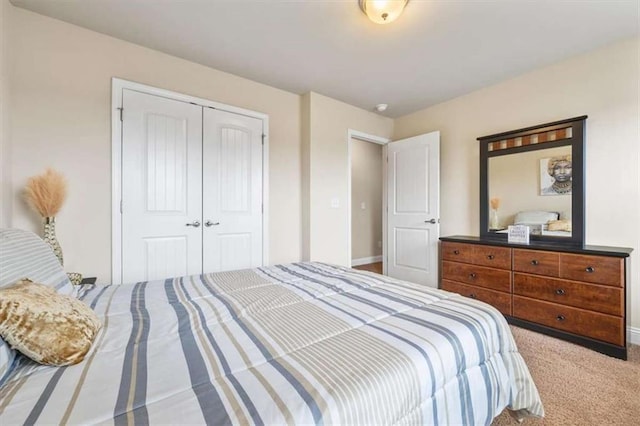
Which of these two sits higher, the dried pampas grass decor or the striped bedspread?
the dried pampas grass decor

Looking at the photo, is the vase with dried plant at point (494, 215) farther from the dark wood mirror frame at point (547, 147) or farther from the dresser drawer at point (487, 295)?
the dresser drawer at point (487, 295)

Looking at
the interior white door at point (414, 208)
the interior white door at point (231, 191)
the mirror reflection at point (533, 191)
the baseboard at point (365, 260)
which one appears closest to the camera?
the mirror reflection at point (533, 191)

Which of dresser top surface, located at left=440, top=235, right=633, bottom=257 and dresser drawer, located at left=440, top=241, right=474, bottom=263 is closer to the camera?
dresser top surface, located at left=440, top=235, right=633, bottom=257

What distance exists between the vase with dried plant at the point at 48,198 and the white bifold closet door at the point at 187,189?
419 millimetres

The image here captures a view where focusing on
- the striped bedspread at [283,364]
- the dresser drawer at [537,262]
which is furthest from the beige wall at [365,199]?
the striped bedspread at [283,364]

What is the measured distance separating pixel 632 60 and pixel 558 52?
1.65 ft

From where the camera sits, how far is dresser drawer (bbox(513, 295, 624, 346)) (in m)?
1.96

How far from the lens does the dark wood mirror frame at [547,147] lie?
239cm

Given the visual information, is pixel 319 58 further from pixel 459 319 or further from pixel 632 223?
pixel 632 223

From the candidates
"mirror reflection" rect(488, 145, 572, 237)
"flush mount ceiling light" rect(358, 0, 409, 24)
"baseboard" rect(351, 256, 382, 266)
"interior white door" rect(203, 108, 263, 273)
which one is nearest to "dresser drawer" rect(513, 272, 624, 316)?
"mirror reflection" rect(488, 145, 572, 237)

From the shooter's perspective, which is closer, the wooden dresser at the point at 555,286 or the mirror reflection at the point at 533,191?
the wooden dresser at the point at 555,286

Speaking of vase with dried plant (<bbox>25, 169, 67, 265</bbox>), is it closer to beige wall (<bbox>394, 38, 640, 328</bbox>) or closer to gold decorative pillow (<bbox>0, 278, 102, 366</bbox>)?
gold decorative pillow (<bbox>0, 278, 102, 366</bbox>)

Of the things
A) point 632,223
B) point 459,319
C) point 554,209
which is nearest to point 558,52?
point 554,209

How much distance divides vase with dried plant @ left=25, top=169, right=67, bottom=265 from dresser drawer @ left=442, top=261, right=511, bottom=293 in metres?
3.39
